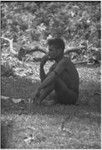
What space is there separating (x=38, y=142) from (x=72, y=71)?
231 centimetres

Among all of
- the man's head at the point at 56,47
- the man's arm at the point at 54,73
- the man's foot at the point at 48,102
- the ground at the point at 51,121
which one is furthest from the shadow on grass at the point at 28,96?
the man's head at the point at 56,47

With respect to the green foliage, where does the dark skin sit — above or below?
below

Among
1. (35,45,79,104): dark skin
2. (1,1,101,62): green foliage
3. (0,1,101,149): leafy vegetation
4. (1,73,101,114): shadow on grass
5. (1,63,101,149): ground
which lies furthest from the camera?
(1,1,101,62): green foliage

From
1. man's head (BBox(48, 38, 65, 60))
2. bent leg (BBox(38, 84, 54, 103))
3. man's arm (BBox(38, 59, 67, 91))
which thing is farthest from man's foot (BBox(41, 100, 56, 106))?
man's head (BBox(48, 38, 65, 60))

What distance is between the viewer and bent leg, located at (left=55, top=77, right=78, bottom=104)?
24.3 feet

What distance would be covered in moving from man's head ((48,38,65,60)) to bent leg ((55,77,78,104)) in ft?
1.76

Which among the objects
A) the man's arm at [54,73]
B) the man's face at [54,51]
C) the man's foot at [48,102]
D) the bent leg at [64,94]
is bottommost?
the man's foot at [48,102]

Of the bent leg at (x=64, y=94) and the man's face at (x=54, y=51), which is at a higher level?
the man's face at (x=54, y=51)

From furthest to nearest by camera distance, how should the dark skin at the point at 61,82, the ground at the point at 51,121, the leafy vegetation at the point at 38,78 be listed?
1. the dark skin at the point at 61,82
2. the leafy vegetation at the point at 38,78
3. the ground at the point at 51,121

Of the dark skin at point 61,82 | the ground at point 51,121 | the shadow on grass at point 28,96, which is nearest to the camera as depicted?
the ground at point 51,121

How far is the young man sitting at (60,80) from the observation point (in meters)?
7.31

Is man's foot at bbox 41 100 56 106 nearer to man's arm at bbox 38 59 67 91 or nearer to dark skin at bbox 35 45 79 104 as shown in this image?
dark skin at bbox 35 45 79 104

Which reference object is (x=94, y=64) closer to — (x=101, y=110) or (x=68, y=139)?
(x=101, y=110)

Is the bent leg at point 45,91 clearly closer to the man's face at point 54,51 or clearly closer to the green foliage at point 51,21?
the man's face at point 54,51
